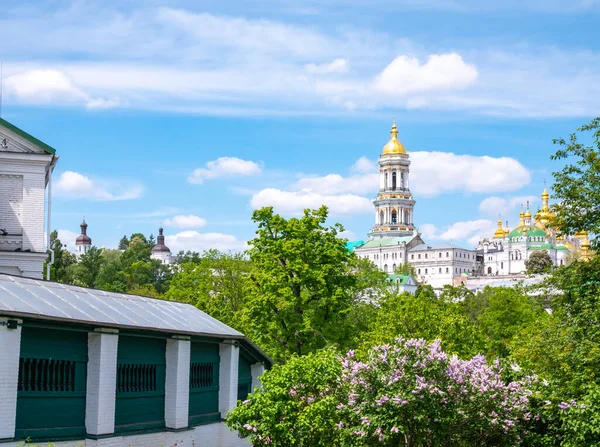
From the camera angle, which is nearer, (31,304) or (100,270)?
(31,304)

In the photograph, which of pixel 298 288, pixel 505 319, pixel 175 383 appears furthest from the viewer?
pixel 505 319

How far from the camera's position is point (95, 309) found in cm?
2197

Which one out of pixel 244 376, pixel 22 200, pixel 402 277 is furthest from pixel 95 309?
pixel 402 277

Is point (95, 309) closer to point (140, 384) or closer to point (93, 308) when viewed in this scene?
point (93, 308)

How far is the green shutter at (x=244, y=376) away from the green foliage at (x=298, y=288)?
9.05 meters

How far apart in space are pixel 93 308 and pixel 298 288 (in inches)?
789

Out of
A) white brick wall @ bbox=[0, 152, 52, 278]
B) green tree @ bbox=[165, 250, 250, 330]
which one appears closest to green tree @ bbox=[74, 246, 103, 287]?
green tree @ bbox=[165, 250, 250, 330]

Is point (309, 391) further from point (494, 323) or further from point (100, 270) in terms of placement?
point (100, 270)

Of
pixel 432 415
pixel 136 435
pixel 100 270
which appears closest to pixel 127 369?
pixel 136 435

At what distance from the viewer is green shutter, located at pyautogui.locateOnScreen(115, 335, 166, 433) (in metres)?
22.6

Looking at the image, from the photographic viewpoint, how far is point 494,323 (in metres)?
64.3

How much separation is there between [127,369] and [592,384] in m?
11.2

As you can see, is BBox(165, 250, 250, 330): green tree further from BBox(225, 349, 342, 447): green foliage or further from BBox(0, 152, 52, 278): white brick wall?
BBox(225, 349, 342, 447): green foliage

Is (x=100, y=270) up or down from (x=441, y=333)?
up
